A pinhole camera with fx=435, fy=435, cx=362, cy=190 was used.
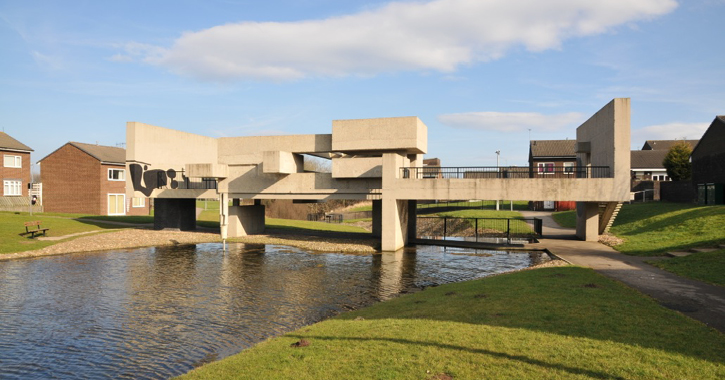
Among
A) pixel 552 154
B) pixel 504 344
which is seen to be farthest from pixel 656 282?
pixel 552 154

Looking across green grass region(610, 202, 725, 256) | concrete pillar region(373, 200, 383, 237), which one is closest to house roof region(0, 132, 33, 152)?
concrete pillar region(373, 200, 383, 237)

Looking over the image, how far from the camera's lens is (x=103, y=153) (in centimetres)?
5753

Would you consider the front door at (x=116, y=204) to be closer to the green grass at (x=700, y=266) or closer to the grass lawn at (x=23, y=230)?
the grass lawn at (x=23, y=230)

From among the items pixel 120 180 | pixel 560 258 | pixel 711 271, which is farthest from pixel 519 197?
pixel 120 180

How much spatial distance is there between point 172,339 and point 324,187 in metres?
20.3

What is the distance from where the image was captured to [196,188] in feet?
117

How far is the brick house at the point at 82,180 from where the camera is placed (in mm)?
54812

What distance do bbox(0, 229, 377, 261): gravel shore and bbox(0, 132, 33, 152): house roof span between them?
115 feet

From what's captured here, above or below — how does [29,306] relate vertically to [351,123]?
below

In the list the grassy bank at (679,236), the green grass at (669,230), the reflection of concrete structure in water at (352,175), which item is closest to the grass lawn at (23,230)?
the reflection of concrete structure in water at (352,175)

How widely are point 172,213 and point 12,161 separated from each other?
36.0 m

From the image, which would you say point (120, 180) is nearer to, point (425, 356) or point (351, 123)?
point (351, 123)

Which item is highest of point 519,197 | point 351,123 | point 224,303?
point 351,123

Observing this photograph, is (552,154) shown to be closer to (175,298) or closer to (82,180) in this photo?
(175,298)
